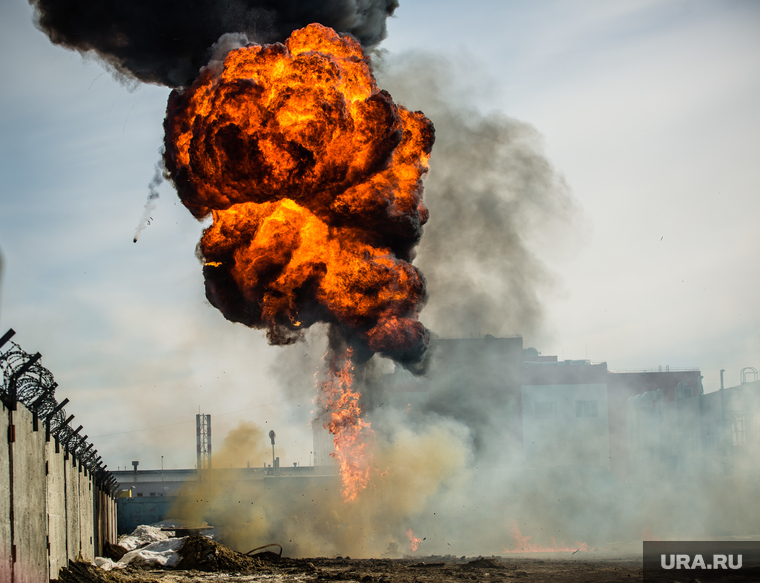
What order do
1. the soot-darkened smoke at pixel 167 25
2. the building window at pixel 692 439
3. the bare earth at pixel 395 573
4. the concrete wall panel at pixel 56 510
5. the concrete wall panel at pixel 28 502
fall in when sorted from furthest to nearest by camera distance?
the building window at pixel 692 439 < the soot-darkened smoke at pixel 167 25 < the bare earth at pixel 395 573 < the concrete wall panel at pixel 56 510 < the concrete wall panel at pixel 28 502

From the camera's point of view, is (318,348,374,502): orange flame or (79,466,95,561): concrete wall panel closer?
(79,466,95,561): concrete wall panel

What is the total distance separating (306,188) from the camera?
22078 mm

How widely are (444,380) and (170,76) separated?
4782 cm

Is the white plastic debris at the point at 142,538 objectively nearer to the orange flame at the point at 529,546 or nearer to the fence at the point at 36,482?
the fence at the point at 36,482

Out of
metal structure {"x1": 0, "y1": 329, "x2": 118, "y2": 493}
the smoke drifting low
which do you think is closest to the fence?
metal structure {"x1": 0, "y1": 329, "x2": 118, "y2": 493}

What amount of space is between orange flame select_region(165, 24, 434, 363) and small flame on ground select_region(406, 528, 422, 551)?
21.3 m

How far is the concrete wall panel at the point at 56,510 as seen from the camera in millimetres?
17797

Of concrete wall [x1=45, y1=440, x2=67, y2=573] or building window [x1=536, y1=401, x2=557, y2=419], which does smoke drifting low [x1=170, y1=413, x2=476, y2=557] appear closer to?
building window [x1=536, y1=401, x2=557, y2=419]

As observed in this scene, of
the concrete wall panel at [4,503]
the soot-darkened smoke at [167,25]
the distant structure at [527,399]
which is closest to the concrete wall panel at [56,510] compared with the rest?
the concrete wall panel at [4,503]

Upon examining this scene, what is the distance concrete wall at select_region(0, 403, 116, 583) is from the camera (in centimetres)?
1370

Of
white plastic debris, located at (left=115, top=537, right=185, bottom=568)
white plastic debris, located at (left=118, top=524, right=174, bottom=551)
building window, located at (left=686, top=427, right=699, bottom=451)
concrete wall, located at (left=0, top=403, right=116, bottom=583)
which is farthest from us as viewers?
building window, located at (left=686, top=427, right=699, bottom=451)

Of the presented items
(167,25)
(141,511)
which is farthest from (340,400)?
(141,511)

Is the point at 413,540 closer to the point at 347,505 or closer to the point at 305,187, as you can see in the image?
the point at 347,505

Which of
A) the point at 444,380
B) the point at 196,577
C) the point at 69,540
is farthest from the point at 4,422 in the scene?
the point at 444,380
